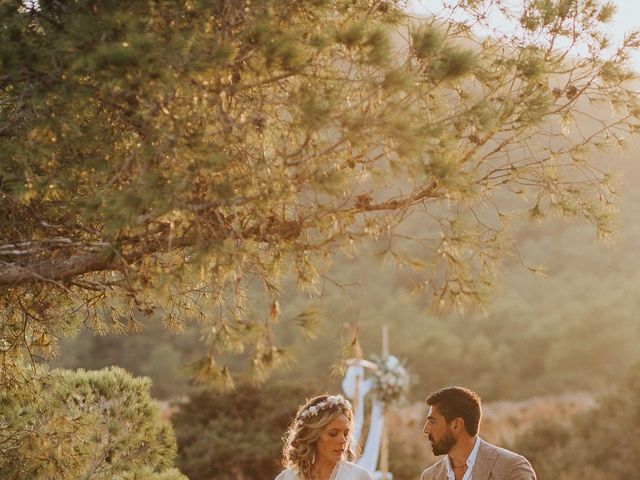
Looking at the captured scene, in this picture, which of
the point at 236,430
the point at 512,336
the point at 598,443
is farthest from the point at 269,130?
the point at 512,336

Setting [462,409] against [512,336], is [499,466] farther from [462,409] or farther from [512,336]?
[512,336]

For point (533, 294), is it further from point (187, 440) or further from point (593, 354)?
point (187, 440)

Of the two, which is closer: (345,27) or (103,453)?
(345,27)

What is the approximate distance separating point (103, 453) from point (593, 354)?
2169cm

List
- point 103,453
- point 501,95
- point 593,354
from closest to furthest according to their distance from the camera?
point 501,95, point 103,453, point 593,354

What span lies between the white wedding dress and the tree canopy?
106cm

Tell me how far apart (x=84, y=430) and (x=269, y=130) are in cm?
205

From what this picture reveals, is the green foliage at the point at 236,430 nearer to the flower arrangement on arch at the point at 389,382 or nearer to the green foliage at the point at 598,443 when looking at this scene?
the flower arrangement on arch at the point at 389,382

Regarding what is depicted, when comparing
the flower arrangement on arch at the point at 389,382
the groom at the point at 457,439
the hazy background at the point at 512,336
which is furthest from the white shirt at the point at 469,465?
the hazy background at the point at 512,336

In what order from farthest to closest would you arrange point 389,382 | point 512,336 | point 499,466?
point 512,336 < point 389,382 < point 499,466

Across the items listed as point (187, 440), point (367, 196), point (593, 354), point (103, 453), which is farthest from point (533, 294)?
point (367, 196)

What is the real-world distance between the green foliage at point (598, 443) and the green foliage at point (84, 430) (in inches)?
370

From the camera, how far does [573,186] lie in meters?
3.78

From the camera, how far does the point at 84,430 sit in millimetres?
4684
